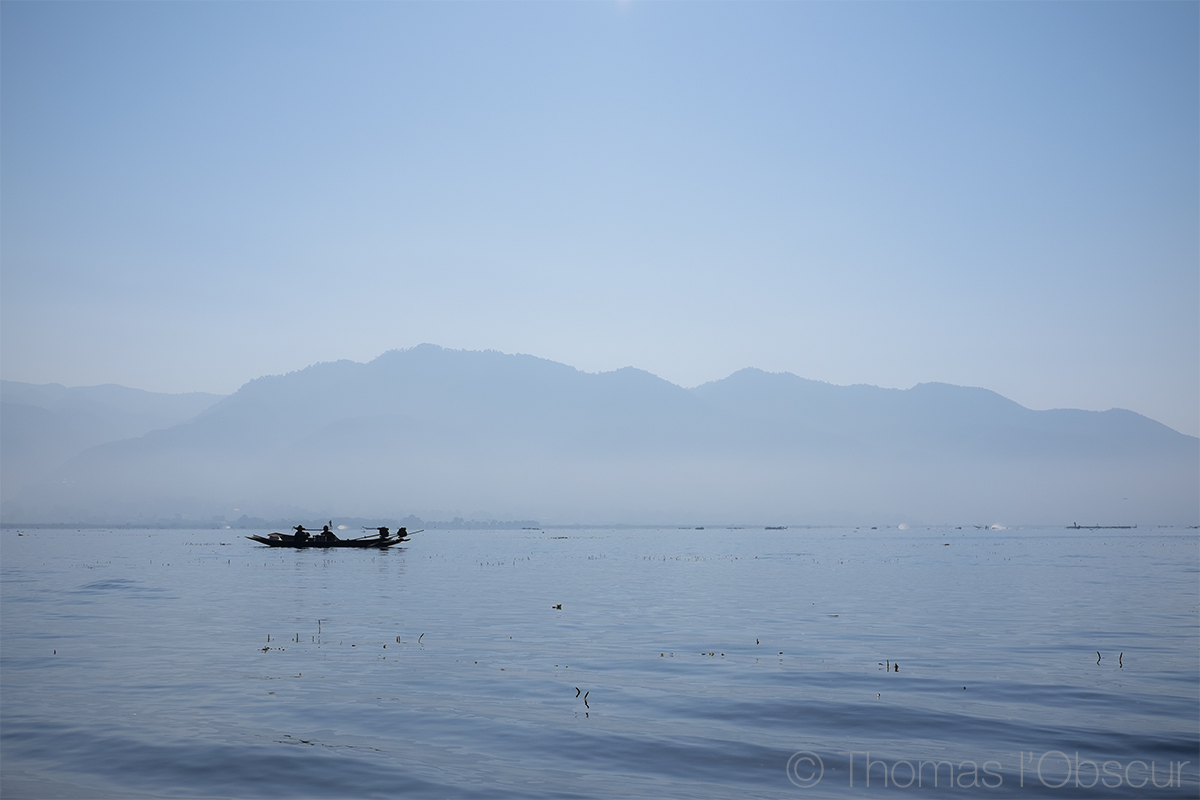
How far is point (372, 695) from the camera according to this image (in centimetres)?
1967

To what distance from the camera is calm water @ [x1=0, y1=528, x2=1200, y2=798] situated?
1414cm

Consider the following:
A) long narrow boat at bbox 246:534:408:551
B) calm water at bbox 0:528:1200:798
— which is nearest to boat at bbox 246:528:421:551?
long narrow boat at bbox 246:534:408:551

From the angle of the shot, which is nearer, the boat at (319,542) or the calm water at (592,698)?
the calm water at (592,698)

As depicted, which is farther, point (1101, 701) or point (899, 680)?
point (899, 680)

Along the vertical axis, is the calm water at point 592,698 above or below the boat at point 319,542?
above

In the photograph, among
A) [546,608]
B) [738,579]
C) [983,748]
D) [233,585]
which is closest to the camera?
[983,748]

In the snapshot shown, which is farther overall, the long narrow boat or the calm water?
the long narrow boat

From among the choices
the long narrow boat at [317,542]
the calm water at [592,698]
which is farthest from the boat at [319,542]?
the calm water at [592,698]

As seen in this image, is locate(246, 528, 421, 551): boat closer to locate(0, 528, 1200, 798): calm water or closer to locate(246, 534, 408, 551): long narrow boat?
locate(246, 534, 408, 551): long narrow boat

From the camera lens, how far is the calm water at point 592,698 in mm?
14141

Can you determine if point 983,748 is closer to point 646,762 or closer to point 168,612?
point 646,762

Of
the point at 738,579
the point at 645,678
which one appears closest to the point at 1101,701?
the point at 645,678

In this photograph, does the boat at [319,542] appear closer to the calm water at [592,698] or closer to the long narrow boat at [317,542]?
the long narrow boat at [317,542]

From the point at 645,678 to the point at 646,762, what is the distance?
23.8 ft
